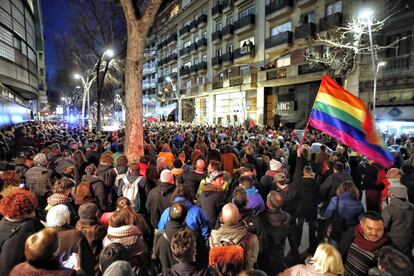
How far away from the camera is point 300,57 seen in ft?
88.4

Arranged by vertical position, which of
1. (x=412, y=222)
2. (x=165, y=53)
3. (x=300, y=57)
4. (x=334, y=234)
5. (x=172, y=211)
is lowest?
(x=334, y=234)

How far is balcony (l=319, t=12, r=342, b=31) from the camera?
22.1m

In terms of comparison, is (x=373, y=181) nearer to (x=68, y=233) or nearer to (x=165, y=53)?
(x=68, y=233)

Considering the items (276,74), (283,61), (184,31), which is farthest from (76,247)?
(184,31)

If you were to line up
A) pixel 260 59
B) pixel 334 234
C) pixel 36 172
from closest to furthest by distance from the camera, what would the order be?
pixel 334 234 < pixel 36 172 < pixel 260 59

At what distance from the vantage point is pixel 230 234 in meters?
3.11

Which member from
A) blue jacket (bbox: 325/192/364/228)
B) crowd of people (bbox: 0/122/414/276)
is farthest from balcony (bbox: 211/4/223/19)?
blue jacket (bbox: 325/192/364/228)

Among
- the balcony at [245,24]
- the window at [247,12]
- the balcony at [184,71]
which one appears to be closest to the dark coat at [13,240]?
the balcony at [245,24]

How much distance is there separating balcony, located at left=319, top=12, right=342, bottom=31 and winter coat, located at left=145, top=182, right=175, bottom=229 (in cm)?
2203

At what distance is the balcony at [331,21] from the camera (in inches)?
871

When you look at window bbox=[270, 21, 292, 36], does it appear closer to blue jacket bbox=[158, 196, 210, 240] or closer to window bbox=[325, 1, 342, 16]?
window bbox=[325, 1, 342, 16]

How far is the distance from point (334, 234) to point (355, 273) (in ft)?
4.03

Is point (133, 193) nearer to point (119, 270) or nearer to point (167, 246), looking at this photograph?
point (167, 246)

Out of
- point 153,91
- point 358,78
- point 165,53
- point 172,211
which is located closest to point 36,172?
point 172,211
